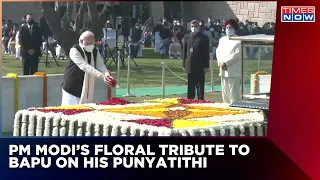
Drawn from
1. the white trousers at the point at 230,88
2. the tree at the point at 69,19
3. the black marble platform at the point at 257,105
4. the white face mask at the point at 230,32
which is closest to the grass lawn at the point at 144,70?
the tree at the point at 69,19

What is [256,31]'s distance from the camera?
35.4ft

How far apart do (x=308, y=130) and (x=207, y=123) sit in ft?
2.53

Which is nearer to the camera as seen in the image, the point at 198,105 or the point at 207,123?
the point at 207,123

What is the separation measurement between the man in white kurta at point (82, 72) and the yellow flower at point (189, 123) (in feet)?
5.15

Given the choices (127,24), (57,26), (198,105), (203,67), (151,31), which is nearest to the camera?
(198,105)

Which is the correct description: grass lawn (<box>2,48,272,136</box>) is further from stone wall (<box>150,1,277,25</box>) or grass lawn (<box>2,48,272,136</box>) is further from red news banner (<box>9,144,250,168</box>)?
red news banner (<box>9,144,250,168</box>)

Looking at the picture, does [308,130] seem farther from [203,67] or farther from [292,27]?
[203,67]

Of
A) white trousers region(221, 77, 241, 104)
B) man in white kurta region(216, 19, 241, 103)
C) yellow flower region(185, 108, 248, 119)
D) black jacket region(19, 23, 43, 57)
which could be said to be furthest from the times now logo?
black jacket region(19, 23, 43, 57)

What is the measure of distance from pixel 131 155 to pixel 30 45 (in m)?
7.13

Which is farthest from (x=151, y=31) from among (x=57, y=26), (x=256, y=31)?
(x=256, y=31)

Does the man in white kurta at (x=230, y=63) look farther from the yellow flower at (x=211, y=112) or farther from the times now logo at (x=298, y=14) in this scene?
the times now logo at (x=298, y=14)

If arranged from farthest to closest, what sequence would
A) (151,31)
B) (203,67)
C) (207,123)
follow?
1. (151,31)
2. (203,67)
3. (207,123)

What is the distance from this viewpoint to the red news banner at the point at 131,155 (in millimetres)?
Answer: 6008

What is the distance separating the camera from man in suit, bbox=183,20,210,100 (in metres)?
10.4
